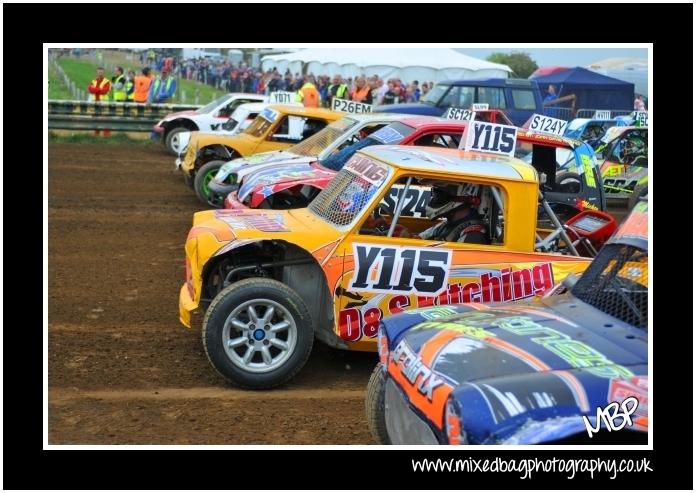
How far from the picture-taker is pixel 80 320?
26.8 ft

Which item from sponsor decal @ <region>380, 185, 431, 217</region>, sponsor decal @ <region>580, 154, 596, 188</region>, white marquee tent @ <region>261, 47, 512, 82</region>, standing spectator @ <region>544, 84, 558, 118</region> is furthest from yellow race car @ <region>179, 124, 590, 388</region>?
white marquee tent @ <region>261, 47, 512, 82</region>

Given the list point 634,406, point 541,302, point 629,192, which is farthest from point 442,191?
point 629,192

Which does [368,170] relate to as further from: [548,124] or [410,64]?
[410,64]

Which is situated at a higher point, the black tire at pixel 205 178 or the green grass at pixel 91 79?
the green grass at pixel 91 79

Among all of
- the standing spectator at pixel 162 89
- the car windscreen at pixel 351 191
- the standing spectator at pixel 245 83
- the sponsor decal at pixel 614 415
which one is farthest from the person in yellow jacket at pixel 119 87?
the sponsor decal at pixel 614 415

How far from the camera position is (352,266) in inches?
260

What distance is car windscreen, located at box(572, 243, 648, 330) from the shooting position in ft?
15.4

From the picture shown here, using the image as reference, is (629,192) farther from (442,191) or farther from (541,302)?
(541,302)

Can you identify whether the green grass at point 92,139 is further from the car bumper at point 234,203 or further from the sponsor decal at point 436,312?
the sponsor decal at point 436,312

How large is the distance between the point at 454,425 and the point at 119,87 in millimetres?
23267

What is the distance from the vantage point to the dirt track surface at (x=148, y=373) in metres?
5.81

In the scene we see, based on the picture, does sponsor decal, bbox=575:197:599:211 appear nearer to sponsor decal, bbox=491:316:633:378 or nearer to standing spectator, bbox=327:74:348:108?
sponsor decal, bbox=491:316:633:378

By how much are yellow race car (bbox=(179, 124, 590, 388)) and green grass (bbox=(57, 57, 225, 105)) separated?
20176 millimetres

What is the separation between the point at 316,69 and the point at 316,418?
26.0 metres
